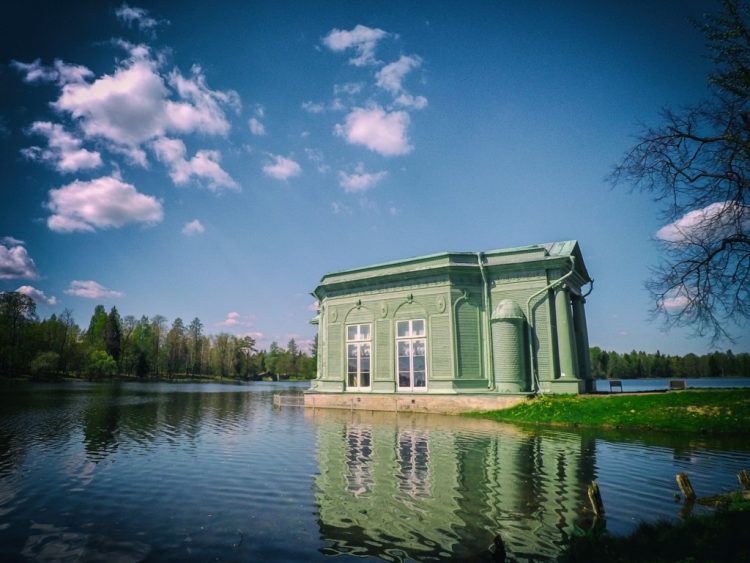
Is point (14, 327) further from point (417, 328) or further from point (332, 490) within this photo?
point (332, 490)

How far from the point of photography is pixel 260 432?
685 inches

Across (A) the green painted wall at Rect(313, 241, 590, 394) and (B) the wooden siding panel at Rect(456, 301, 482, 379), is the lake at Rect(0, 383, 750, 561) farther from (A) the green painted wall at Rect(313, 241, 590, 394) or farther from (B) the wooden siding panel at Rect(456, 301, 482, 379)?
(B) the wooden siding panel at Rect(456, 301, 482, 379)

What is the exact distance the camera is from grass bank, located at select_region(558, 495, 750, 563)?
4.88 m

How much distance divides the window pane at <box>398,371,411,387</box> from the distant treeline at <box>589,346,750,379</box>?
12974cm

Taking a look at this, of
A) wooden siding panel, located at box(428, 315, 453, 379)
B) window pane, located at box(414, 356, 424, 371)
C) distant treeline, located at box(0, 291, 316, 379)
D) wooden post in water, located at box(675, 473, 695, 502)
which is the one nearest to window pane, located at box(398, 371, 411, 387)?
window pane, located at box(414, 356, 424, 371)

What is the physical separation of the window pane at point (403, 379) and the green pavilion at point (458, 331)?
0.20 ft

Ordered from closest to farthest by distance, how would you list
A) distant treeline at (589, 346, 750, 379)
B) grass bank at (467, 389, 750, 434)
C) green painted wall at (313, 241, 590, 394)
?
grass bank at (467, 389, 750, 434) < green painted wall at (313, 241, 590, 394) < distant treeline at (589, 346, 750, 379)

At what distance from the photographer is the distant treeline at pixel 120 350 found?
69625 millimetres

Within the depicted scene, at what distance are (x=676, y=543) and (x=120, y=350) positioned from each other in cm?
10387

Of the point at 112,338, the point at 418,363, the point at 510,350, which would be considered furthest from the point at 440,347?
the point at 112,338

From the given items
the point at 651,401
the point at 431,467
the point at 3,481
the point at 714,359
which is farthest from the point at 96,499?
the point at 714,359

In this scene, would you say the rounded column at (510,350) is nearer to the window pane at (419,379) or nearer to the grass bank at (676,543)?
the window pane at (419,379)

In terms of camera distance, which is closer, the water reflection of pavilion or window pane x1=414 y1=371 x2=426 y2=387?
the water reflection of pavilion

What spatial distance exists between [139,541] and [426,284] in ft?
67.7
